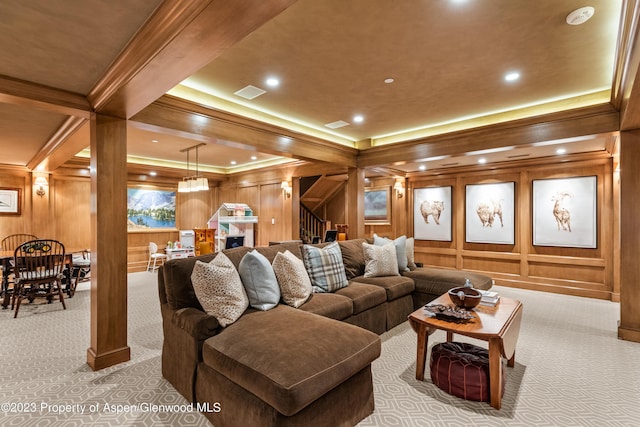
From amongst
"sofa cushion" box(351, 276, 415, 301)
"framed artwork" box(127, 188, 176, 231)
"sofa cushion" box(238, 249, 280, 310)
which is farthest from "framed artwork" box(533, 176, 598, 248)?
"framed artwork" box(127, 188, 176, 231)

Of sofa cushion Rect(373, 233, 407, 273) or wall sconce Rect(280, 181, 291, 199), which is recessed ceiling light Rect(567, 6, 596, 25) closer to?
sofa cushion Rect(373, 233, 407, 273)

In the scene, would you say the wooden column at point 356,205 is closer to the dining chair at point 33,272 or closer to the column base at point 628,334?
the column base at point 628,334

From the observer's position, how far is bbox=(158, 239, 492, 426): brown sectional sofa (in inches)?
67.5

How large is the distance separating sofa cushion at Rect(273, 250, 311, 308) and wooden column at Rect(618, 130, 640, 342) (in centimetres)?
357

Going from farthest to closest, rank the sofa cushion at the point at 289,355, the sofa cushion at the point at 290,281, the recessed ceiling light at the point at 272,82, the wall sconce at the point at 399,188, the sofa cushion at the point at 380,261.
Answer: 1. the wall sconce at the point at 399,188
2. the sofa cushion at the point at 380,261
3. the recessed ceiling light at the point at 272,82
4. the sofa cushion at the point at 290,281
5. the sofa cushion at the point at 289,355

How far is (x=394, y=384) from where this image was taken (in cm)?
260

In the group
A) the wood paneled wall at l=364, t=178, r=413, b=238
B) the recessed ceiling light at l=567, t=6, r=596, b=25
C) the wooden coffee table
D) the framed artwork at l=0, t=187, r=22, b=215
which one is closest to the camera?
the recessed ceiling light at l=567, t=6, r=596, b=25

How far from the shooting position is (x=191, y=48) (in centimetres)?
182

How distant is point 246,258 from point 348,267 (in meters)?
Result: 1.88

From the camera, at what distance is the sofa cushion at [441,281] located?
4004 millimetres

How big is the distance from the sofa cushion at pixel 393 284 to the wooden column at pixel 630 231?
90.0 inches

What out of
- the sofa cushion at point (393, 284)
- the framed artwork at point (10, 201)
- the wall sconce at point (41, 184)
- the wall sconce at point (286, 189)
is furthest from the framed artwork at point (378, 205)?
the framed artwork at point (10, 201)

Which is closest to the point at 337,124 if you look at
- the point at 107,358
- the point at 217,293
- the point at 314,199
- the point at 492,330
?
the point at 217,293

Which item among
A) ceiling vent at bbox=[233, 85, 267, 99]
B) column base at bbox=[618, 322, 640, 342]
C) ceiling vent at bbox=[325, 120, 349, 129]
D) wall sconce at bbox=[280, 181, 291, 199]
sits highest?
ceiling vent at bbox=[233, 85, 267, 99]
